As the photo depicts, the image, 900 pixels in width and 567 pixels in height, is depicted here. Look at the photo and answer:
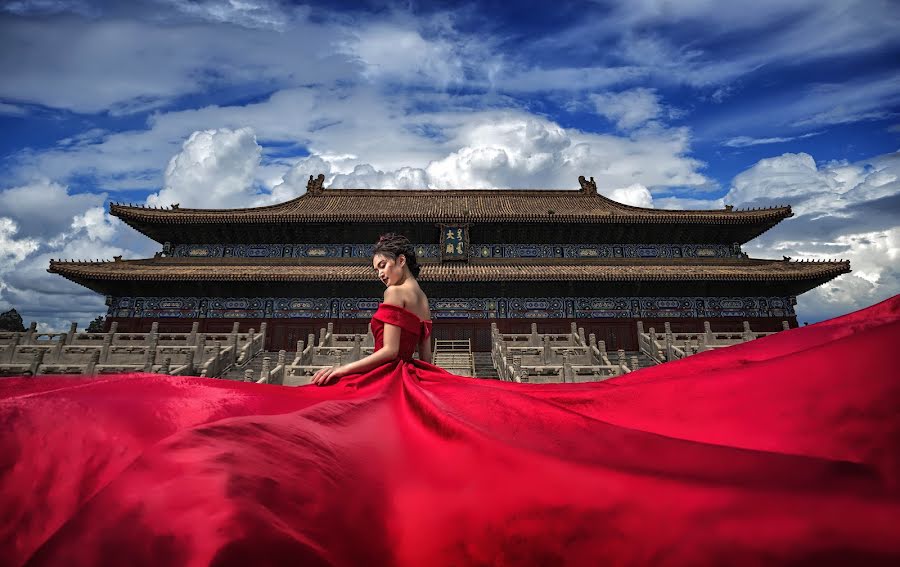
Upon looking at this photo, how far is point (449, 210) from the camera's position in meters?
20.1

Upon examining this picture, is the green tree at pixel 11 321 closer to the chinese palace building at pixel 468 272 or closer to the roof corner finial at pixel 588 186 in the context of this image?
the chinese palace building at pixel 468 272

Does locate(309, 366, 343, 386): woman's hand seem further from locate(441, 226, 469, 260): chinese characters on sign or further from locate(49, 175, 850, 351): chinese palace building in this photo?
locate(441, 226, 469, 260): chinese characters on sign

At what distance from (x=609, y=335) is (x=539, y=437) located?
1624 cm

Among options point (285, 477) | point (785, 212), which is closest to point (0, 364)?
point (285, 477)

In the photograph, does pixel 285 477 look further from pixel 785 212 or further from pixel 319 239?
pixel 785 212

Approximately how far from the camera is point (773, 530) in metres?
1.00

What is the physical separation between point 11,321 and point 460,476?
144ft

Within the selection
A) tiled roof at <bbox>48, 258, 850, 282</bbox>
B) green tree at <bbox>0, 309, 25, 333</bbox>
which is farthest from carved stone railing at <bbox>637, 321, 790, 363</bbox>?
green tree at <bbox>0, 309, 25, 333</bbox>

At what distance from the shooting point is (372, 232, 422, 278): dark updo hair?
9.47 ft


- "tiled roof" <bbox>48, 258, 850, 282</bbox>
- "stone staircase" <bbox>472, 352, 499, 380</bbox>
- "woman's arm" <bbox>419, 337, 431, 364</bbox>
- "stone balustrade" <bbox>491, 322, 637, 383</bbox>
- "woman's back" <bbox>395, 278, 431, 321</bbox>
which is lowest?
"stone staircase" <bbox>472, 352, 499, 380</bbox>

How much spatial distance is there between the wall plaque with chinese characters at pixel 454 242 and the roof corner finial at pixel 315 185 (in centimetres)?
770

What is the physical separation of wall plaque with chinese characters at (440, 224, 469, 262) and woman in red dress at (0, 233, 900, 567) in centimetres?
1671

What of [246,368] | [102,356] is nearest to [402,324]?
[246,368]

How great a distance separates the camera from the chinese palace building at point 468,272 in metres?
16.5
